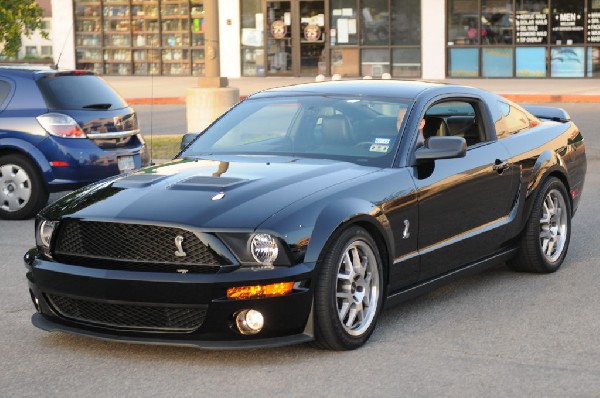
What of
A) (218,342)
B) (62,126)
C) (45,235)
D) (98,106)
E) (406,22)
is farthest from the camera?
(406,22)

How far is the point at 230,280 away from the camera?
19.8 ft

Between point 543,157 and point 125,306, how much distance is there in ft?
12.0

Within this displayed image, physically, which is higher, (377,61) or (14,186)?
(377,61)

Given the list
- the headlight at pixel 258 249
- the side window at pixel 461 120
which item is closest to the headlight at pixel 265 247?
the headlight at pixel 258 249

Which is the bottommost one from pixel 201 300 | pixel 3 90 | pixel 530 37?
pixel 201 300

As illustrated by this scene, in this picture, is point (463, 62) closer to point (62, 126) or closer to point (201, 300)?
point (62, 126)

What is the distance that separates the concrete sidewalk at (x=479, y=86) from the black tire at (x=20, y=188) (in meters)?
13.4

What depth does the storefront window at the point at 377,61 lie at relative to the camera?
124 ft

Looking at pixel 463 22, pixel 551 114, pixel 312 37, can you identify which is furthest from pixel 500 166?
pixel 312 37

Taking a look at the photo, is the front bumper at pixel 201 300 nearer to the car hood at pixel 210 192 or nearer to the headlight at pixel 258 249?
the headlight at pixel 258 249

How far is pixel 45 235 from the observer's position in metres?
6.64

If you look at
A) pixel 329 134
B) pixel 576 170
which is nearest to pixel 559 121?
pixel 576 170

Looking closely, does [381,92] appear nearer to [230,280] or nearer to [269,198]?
[269,198]

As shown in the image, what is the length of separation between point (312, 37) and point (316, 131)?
3159cm
